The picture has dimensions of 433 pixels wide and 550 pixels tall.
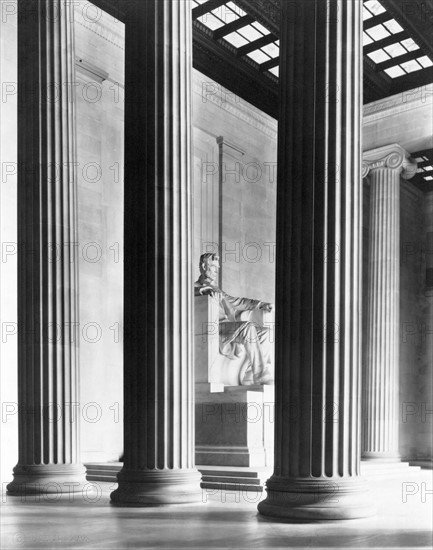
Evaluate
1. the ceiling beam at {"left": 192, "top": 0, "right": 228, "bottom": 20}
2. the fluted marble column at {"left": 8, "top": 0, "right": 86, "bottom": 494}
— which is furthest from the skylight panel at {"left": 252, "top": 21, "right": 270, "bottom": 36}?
the fluted marble column at {"left": 8, "top": 0, "right": 86, "bottom": 494}

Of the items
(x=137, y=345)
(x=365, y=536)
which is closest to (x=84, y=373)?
(x=137, y=345)

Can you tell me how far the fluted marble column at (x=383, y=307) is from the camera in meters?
33.7

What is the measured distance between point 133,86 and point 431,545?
33.8 ft

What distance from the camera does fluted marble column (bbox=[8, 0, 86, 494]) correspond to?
669 inches

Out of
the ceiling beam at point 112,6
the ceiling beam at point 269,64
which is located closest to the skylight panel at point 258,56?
the ceiling beam at point 269,64

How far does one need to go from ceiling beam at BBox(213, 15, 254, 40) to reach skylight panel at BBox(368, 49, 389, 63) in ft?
19.3

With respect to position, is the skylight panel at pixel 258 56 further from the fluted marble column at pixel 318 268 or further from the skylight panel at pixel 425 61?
the fluted marble column at pixel 318 268

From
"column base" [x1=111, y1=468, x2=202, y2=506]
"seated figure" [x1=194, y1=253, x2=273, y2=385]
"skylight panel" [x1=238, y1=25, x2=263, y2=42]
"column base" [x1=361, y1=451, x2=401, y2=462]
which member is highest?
"skylight panel" [x1=238, y1=25, x2=263, y2=42]

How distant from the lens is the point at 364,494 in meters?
12.9

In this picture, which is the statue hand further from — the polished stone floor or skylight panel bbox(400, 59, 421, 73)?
skylight panel bbox(400, 59, 421, 73)

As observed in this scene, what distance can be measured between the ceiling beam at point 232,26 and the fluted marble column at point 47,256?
12.8 meters

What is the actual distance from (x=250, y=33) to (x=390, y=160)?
370 inches

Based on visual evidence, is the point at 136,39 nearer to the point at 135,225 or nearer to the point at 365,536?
the point at 135,225

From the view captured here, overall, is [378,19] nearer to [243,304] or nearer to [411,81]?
[411,81]
